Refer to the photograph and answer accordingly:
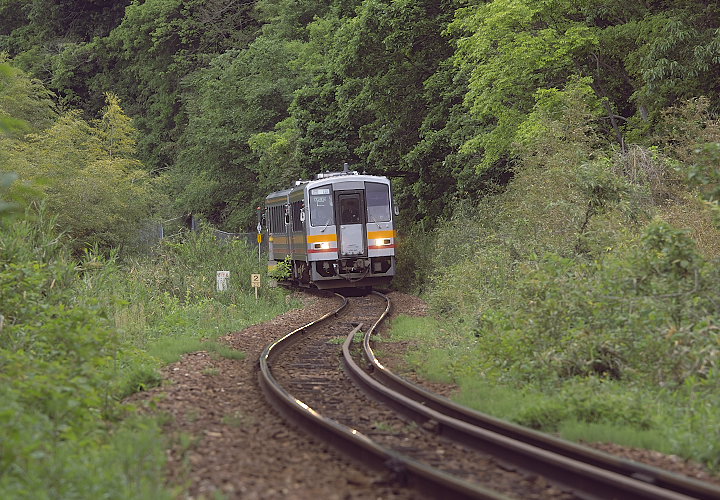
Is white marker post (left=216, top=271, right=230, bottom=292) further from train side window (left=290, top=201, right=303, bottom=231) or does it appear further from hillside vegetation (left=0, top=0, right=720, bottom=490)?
train side window (left=290, top=201, right=303, bottom=231)

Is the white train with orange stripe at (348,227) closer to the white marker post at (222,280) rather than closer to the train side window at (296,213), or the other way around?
the train side window at (296,213)

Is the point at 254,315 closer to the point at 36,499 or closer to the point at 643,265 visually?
the point at 643,265

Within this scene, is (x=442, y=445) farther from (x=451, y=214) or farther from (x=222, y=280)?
(x=451, y=214)

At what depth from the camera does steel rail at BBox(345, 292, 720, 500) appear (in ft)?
19.7

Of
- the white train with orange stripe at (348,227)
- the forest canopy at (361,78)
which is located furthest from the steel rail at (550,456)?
the white train with orange stripe at (348,227)

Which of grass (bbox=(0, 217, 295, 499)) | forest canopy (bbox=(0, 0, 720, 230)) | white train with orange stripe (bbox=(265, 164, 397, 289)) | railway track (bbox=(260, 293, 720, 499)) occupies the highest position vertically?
forest canopy (bbox=(0, 0, 720, 230))

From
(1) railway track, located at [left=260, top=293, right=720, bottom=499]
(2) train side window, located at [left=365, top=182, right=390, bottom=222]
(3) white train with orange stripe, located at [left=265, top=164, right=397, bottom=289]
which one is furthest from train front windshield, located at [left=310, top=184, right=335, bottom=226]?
(1) railway track, located at [left=260, top=293, right=720, bottom=499]

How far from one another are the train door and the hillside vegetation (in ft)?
7.37

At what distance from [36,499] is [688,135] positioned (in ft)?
51.4

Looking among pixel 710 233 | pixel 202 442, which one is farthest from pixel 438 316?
pixel 202 442

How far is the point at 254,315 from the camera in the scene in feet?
67.4

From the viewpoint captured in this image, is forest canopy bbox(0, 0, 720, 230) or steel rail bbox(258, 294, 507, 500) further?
forest canopy bbox(0, 0, 720, 230)

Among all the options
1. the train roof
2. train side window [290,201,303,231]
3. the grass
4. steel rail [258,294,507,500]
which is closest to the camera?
steel rail [258,294,507,500]

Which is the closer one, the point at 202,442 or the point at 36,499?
the point at 36,499
